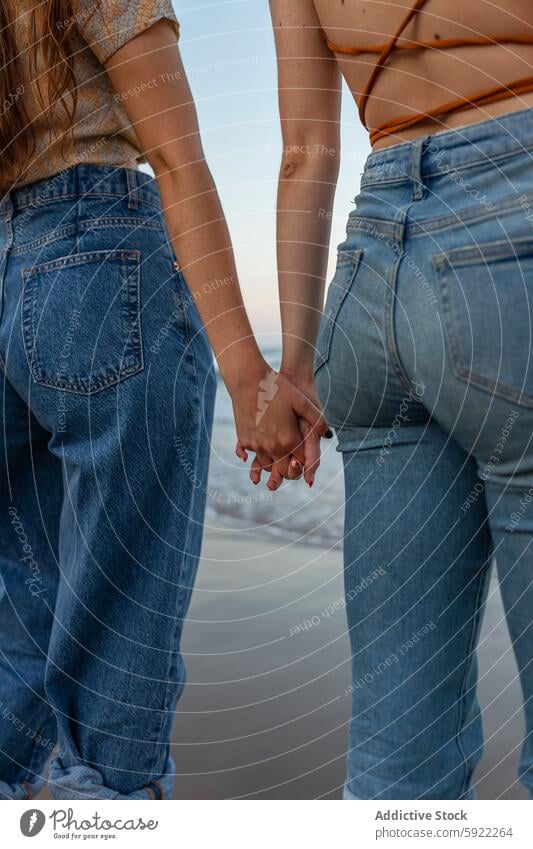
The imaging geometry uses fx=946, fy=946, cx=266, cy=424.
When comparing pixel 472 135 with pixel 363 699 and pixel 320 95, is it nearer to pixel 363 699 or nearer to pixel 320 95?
pixel 320 95

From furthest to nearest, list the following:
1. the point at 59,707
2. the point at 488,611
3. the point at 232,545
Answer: the point at 232,545
the point at 488,611
the point at 59,707

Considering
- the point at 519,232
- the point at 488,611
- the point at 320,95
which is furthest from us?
the point at 488,611

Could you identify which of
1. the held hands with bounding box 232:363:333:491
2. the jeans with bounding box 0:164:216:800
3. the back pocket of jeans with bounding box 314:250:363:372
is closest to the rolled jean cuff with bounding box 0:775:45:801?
the jeans with bounding box 0:164:216:800

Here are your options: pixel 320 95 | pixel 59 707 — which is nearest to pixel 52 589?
pixel 59 707

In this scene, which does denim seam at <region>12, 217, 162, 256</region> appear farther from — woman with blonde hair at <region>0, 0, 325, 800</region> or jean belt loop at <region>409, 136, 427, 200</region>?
jean belt loop at <region>409, 136, 427, 200</region>

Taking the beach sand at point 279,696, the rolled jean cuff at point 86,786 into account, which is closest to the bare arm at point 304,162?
the rolled jean cuff at point 86,786

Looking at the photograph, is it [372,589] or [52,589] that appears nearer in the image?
[372,589]

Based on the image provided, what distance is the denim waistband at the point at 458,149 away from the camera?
705 mm

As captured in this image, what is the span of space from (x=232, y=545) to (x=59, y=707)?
114 inches

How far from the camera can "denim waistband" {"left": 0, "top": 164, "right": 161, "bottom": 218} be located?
117 cm

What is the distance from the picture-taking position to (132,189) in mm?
1192

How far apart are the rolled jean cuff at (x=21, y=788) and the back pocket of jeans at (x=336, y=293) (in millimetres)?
959

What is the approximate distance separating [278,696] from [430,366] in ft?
5.61
